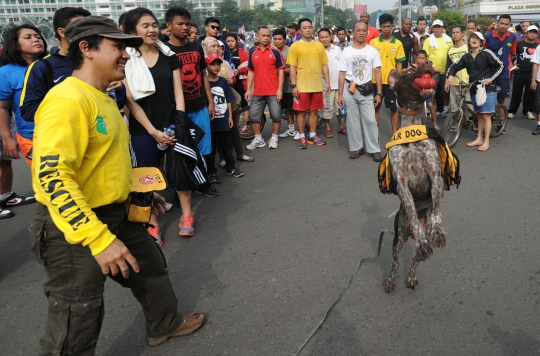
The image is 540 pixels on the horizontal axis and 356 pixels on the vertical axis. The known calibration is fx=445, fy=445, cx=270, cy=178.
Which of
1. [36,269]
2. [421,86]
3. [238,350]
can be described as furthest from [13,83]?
[421,86]

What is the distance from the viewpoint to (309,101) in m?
8.05

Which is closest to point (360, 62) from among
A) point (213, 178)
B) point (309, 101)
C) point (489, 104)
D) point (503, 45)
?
point (309, 101)

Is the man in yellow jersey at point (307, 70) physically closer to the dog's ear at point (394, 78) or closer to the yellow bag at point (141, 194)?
the dog's ear at point (394, 78)

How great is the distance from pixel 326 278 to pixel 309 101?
4.78m

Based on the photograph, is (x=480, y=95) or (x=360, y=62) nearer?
(x=360, y=62)

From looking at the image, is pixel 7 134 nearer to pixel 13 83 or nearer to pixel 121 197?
pixel 13 83

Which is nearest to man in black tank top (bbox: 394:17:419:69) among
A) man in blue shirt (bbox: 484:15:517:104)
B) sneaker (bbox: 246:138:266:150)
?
man in blue shirt (bbox: 484:15:517:104)

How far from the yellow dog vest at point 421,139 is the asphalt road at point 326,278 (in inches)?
35.1

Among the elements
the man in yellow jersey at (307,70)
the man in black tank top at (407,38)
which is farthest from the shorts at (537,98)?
the man in yellow jersey at (307,70)

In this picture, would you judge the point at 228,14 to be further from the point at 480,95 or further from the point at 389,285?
the point at 389,285

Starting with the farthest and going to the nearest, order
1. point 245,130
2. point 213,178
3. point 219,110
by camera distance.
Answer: point 245,130, point 213,178, point 219,110

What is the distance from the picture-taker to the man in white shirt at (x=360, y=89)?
23.1 ft

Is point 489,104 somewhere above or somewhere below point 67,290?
above

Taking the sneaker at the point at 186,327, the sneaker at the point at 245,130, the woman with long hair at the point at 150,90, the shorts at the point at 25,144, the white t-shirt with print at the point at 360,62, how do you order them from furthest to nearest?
the sneaker at the point at 245,130, the white t-shirt with print at the point at 360,62, the shorts at the point at 25,144, the woman with long hair at the point at 150,90, the sneaker at the point at 186,327
